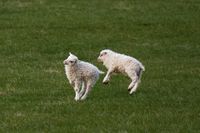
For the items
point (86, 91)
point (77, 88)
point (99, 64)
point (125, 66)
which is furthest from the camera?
point (99, 64)

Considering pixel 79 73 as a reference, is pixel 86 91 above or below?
below

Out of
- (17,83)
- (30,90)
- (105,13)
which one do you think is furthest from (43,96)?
(105,13)

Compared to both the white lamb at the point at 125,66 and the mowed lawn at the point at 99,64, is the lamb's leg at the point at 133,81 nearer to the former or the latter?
the white lamb at the point at 125,66

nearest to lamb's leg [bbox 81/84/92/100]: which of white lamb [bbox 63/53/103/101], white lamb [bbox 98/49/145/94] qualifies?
white lamb [bbox 63/53/103/101]

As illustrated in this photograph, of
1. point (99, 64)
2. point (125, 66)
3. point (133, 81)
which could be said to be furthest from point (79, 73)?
point (99, 64)

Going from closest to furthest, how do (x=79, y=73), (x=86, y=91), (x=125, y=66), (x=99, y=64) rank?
1. (x=79, y=73)
2. (x=86, y=91)
3. (x=125, y=66)
4. (x=99, y=64)

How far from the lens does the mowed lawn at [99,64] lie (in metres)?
13.7

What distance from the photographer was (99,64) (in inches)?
910

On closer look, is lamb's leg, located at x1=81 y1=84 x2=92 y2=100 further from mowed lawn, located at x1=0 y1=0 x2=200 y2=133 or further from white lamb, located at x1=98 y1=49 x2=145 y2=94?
white lamb, located at x1=98 y1=49 x2=145 y2=94

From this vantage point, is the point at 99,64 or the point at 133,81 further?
the point at 99,64

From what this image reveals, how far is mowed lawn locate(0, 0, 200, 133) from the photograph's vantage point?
1366 cm

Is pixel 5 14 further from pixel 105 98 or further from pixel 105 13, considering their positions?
pixel 105 98

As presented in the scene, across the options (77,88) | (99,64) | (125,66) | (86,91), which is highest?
(125,66)

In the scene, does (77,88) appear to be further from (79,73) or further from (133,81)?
(133,81)
